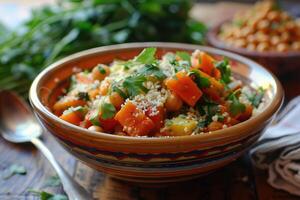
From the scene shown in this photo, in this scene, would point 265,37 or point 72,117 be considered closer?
point 72,117

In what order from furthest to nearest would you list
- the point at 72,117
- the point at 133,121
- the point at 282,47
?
the point at 282,47, the point at 72,117, the point at 133,121

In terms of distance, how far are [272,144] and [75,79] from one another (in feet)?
2.18

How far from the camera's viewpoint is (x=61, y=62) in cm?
155

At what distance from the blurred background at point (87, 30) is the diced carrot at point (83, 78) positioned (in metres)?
0.56

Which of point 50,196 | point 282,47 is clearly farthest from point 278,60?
point 50,196

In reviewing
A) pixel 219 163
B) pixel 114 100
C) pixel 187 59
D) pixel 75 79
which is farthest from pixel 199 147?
pixel 75 79

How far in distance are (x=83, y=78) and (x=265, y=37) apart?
0.97 meters

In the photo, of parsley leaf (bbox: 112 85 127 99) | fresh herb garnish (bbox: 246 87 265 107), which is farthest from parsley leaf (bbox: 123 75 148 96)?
fresh herb garnish (bbox: 246 87 265 107)

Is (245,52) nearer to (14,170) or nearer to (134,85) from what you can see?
(134,85)

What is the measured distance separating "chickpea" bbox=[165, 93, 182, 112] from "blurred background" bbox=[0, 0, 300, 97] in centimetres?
93

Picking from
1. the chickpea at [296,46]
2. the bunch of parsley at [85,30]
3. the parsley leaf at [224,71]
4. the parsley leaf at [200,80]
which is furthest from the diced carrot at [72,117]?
the chickpea at [296,46]

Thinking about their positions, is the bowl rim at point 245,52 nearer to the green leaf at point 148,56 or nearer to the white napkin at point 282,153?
the white napkin at point 282,153

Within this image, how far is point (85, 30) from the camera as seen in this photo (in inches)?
86.9

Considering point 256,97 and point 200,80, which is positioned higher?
point 200,80
